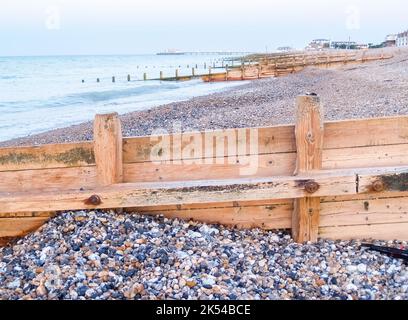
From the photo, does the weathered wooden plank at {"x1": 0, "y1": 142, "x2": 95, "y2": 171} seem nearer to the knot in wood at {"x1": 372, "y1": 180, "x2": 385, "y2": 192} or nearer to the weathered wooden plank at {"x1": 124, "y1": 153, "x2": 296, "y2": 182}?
the weathered wooden plank at {"x1": 124, "y1": 153, "x2": 296, "y2": 182}

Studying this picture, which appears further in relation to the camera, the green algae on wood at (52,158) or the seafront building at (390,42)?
the seafront building at (390,42)

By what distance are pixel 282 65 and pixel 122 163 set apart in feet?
143

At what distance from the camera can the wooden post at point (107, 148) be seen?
4.46m

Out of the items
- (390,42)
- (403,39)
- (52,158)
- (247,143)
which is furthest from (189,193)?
(390,42)

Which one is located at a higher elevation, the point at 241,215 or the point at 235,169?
the point at 235,169

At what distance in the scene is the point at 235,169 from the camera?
472 centimetres

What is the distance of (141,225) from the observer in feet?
14.6

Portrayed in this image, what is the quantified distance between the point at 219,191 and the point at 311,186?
0.85 meters

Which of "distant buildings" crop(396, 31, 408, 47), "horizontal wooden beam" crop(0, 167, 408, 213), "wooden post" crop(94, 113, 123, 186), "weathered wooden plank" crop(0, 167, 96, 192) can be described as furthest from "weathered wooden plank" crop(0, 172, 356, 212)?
"distant buildings" crop(396, 31, 408, 47)

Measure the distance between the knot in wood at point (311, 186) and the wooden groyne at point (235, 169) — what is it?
0.14m

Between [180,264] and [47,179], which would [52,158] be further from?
[180,264]

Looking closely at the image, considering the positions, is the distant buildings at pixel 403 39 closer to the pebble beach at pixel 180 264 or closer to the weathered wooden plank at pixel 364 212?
the weathered wooden plank at pixel 364 212

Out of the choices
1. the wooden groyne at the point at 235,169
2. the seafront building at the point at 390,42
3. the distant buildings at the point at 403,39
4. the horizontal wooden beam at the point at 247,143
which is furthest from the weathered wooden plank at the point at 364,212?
the seafront building at the point at 390,42
